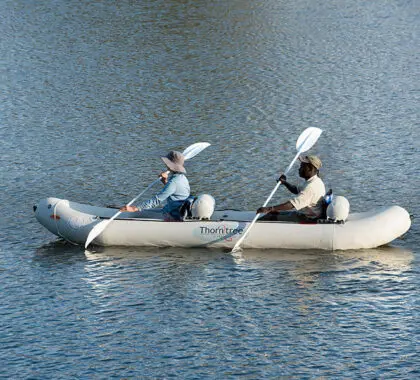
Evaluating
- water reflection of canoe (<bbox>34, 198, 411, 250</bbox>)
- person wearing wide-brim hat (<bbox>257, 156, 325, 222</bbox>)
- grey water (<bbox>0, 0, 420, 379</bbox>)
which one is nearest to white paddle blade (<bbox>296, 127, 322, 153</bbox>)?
grey water (<bbox>0, 0, 420, 379</bbox>)

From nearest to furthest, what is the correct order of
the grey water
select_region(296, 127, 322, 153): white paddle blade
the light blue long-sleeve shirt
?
the grey water, the light blue long-sleeve shirt, select_region(296, 127, 322, 153): white paddle blade

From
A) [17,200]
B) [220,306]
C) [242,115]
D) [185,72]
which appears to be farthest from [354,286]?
[185,72]

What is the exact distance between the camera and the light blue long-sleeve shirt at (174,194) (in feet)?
57.8

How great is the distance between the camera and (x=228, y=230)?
56.6 feet

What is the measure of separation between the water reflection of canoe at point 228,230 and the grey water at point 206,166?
240 mm

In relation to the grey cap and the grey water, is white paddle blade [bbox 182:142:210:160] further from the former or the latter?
the grey cap

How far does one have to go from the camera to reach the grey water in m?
13.7

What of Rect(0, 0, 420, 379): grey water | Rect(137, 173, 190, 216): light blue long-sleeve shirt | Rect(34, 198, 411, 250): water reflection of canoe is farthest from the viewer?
Rect(137, 173, 190, 216): light blue long-sleeve shirt

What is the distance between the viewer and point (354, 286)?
51.0 ft

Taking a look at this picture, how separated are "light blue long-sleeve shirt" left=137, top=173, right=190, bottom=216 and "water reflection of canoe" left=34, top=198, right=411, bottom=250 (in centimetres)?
27

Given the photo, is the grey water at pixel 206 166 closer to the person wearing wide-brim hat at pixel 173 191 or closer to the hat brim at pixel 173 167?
the person wearing wide-brim hat at pixel 173 191

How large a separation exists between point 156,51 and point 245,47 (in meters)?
2.95

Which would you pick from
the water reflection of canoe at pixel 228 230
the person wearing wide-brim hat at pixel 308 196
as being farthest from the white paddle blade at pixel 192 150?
the person wearing wide-brim hat at pixel 308 196

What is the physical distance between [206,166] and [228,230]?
543 cm
